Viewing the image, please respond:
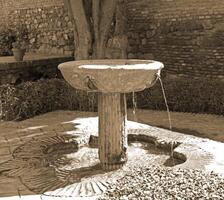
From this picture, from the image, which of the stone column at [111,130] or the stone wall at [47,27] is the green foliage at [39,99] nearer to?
the stone column at [111,130]

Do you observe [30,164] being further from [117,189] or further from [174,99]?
[174,99]

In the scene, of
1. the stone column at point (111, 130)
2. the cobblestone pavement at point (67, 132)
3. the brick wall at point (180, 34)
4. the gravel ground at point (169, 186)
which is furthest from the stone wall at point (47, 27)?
the gravel ground at point (169, 186)

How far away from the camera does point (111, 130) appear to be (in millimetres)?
4133

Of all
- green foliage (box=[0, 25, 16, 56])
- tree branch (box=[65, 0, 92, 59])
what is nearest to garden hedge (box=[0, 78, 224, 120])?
tree branch (box=[65, 0, 92, 59])

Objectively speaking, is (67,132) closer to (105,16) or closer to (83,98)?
(83,98)

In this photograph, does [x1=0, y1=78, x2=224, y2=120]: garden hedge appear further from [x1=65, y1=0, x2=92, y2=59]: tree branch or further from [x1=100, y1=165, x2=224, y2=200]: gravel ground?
[x1=100, y1=165, x2=224, y2=200]: gravel ground

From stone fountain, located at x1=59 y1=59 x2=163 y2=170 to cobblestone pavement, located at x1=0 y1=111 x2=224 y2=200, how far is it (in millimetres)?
700

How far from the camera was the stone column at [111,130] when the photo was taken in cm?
411

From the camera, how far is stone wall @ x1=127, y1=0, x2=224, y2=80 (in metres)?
7.92

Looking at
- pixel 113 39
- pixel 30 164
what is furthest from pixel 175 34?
pixel 30 164

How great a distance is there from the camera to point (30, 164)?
170 inches

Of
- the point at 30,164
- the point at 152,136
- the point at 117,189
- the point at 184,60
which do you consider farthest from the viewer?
the point at 184,60

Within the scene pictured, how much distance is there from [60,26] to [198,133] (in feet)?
22.7

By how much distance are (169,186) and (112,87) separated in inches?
45.5
